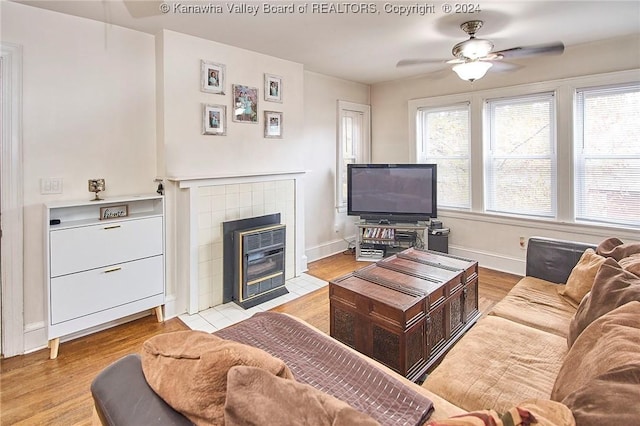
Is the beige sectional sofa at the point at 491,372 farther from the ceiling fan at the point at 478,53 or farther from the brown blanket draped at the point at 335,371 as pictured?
the ceiling fan at the point at 478,53

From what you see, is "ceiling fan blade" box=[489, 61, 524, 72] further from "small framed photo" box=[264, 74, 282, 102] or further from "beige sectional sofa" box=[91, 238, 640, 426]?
"small framed photo" box=[264, 74, 282, 102]

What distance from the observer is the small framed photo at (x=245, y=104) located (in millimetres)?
3518

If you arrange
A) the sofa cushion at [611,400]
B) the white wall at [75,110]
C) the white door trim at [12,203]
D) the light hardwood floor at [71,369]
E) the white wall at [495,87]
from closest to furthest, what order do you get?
the sofa cushion at [611,400] → the light hardwood floor at [71,369] → the white door trim at [12,203] → the white wall at [75,110] → the white wall at [495,87]

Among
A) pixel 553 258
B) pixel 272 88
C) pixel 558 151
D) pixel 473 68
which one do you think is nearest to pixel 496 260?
pixel 558 151

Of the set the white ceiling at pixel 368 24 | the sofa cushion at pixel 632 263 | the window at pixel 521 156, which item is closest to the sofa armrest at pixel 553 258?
the sofa cushion at pixel 632 263

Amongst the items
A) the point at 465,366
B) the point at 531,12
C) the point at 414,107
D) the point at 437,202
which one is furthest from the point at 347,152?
the point at 465,366

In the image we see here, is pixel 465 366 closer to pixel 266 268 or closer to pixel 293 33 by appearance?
pixel 266 268

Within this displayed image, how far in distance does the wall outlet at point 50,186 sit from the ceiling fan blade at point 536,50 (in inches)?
142

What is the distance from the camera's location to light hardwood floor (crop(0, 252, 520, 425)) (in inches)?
77.7

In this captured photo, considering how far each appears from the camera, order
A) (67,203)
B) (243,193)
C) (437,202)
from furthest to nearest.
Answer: (437,202), (243,193), (67,203)

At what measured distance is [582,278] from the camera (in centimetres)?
220

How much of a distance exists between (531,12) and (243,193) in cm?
297

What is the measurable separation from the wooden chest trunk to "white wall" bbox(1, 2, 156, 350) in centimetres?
219

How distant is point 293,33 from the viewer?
3098 mm
